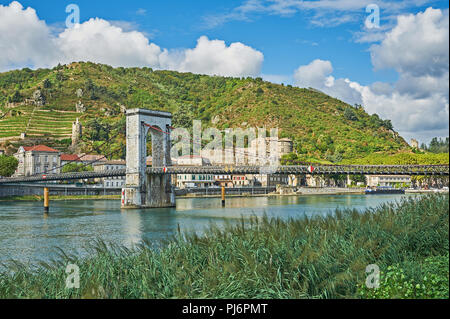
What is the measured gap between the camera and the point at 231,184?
262 feet

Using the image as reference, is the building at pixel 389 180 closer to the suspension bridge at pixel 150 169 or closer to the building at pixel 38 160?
the suspension bridge at pixel 150 169

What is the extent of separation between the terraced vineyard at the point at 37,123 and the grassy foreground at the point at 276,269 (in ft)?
268

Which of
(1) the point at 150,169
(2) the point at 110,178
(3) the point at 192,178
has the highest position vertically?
(1) the point at 150,169

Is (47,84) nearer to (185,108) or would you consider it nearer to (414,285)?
(185,108)

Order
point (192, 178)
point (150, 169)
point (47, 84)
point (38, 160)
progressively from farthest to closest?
point (47, 84)
point (192, 178)
point (38, 160)
point (150, 169)

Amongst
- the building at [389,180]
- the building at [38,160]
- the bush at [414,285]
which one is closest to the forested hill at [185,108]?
the building at [389,180]

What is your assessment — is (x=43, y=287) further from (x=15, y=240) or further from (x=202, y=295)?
(x=15, y=240)

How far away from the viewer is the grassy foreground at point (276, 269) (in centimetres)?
671

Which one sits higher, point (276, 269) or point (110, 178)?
point (110, 178)

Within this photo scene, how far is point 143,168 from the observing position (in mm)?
39312

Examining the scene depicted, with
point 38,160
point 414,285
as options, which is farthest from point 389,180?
point 414,285

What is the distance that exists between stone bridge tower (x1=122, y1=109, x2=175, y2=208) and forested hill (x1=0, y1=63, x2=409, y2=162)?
4077 centimetres

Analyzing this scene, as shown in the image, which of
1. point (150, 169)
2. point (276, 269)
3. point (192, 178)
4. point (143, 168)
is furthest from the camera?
point (192, 178)

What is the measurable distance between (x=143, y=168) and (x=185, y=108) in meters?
71.6
